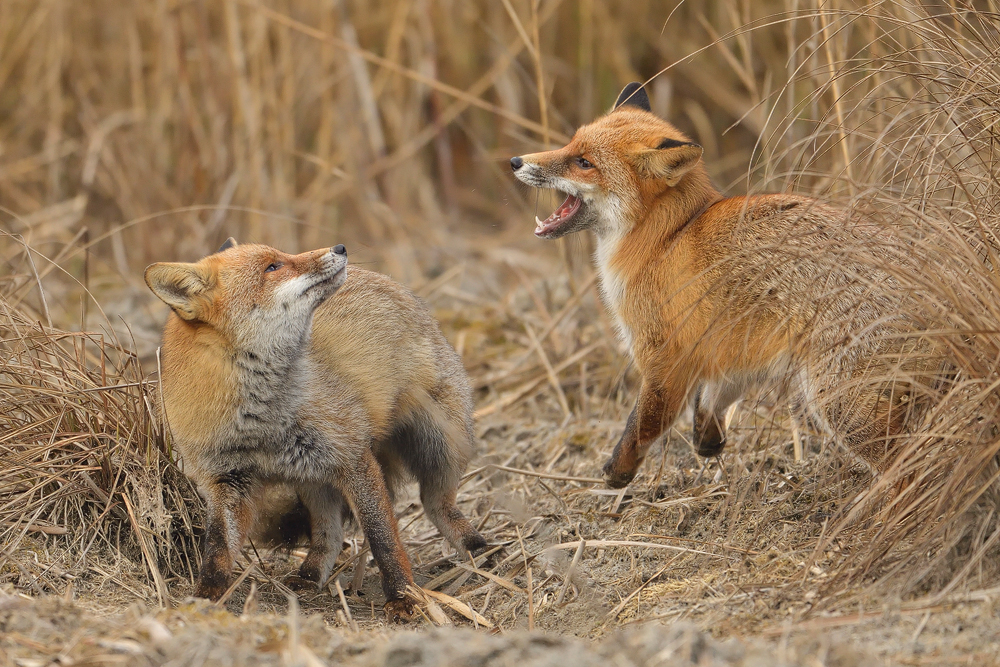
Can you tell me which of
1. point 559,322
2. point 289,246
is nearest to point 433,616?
point 559,322

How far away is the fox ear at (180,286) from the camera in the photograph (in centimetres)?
419

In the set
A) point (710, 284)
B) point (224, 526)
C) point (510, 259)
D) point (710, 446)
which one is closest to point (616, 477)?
point (710, 446)

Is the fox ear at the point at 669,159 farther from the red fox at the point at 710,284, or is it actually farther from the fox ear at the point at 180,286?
the fox ear at the point at 180,286

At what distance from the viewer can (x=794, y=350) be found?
382 centimetres

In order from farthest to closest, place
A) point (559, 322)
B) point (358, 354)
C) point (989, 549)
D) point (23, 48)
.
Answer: point (23, 48)
point (559, 322)
point (358, 354)
point (989, 549)

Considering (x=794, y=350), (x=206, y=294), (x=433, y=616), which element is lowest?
(x=433, y=616)

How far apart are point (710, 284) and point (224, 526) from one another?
2.43m

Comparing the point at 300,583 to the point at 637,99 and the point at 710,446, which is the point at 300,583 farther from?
the point at 637,99

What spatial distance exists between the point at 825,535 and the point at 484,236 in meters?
7.61

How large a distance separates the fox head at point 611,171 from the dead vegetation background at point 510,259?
37cm

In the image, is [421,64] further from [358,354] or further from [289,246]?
[358,354]

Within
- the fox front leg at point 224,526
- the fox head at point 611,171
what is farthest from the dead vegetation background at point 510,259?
the fox head at point 611,171

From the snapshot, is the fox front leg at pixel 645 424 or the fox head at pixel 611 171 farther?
the fox head at pixel 611 171

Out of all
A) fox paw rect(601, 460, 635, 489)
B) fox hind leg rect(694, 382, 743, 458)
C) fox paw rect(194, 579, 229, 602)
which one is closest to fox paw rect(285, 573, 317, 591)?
fox paw rect(194, 579, 229, 602)
